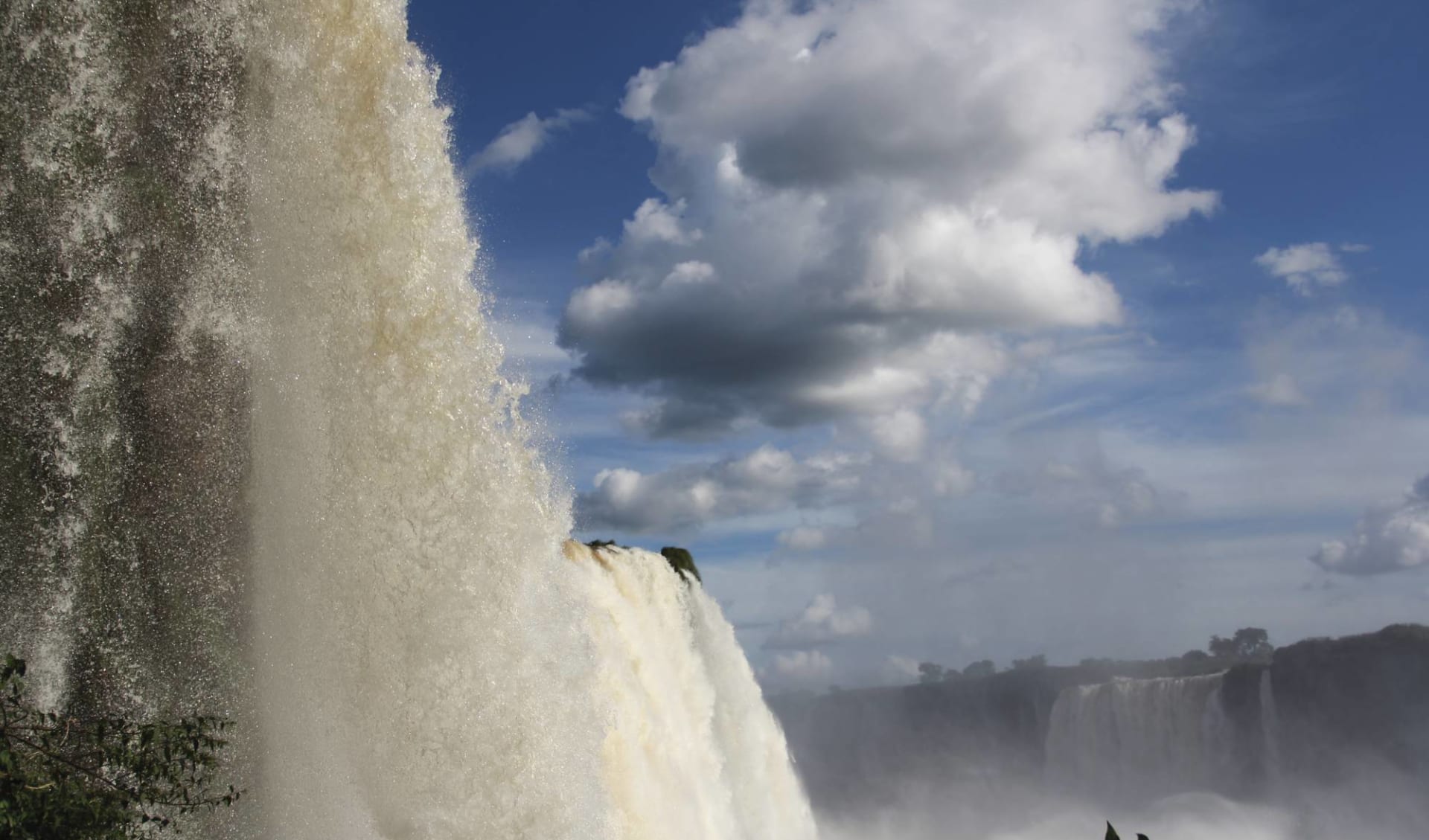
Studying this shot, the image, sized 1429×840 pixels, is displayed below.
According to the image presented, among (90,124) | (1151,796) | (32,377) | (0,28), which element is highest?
(0,28)

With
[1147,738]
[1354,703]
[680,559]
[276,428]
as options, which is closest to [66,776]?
[276,428]

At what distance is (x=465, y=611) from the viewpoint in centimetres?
1002

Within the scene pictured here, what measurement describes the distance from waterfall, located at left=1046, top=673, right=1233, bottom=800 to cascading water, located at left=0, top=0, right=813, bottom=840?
40.0m

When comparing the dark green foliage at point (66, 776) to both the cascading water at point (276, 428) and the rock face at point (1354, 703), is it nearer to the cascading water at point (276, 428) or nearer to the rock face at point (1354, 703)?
the cascading water at point (276, 428)

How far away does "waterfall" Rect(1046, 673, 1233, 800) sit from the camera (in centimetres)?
4466

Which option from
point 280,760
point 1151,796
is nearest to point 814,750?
point 1151,796

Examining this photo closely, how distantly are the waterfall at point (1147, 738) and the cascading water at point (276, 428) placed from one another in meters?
40.0

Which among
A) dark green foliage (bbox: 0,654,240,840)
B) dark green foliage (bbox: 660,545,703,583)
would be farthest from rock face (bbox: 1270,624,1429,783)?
dark green foliage (bbox: 0,654,240,840)

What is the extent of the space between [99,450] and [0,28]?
4.00 m

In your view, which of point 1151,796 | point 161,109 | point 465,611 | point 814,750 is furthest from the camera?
point 814,750

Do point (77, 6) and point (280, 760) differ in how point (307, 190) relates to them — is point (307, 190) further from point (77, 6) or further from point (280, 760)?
point (280, 760)

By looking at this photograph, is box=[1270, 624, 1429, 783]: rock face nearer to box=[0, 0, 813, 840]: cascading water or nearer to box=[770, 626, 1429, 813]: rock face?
box=[770, 626, 1429, 813]: rock face

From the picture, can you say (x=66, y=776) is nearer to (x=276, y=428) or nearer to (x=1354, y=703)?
(x=276, y=428)

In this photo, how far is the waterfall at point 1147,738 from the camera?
147ft
